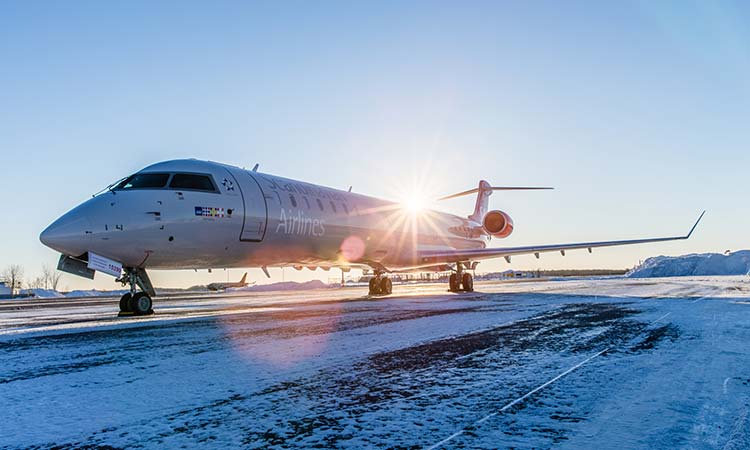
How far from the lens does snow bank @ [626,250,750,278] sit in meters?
91.2

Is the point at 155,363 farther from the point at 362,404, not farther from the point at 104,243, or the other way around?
the point at 104,243

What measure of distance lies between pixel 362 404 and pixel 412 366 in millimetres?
1336

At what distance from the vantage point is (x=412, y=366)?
4.56 meters

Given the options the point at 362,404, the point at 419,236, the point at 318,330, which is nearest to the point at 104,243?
the point at 318,330

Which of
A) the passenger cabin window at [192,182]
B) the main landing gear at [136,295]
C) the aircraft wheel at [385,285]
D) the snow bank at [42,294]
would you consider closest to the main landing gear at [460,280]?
the aircraft wheel at [385,285]

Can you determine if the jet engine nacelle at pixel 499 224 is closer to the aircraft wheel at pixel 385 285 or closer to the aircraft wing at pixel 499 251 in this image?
the aircraft wing at pixel 499 251

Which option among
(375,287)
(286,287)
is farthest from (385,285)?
(286,287)

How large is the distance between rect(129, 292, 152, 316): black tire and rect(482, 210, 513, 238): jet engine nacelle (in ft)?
58.5

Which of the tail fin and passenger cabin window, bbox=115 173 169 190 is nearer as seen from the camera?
passenger cabin window, bbox=115 173 169 190

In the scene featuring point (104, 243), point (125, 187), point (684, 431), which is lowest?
point (684, 431)

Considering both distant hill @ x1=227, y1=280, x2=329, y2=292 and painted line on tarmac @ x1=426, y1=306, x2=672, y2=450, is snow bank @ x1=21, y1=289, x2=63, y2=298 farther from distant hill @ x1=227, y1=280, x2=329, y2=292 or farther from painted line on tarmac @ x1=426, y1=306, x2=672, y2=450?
painted line on tarmac @ x1=426, y1=306, x2=672, y2=450

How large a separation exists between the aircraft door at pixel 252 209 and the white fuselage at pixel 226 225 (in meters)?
Result: 0.03

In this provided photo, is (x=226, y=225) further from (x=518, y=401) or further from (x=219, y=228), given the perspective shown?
(x=518, y=401)

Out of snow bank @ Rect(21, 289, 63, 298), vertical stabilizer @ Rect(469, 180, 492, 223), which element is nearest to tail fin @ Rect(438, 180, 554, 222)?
vertical stabilizer @ Rect(469, 180, 492, 223)
